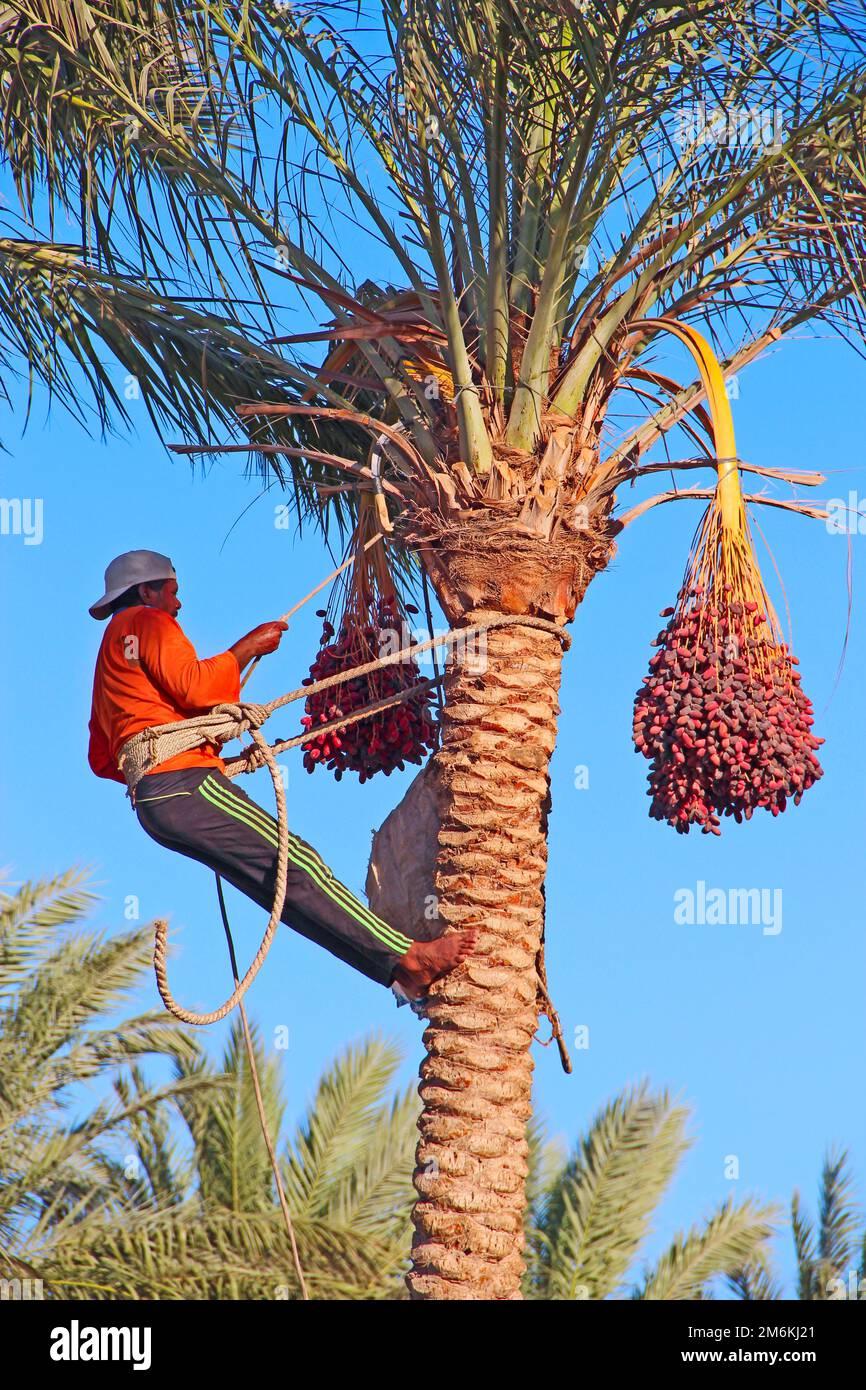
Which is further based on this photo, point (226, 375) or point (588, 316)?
point (226, 375)

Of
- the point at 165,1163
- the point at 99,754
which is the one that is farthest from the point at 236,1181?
the point at 99,754

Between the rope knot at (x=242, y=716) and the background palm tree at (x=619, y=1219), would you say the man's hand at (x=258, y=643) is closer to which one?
the rope knot at (x=242, y=716)

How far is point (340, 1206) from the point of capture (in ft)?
36.4

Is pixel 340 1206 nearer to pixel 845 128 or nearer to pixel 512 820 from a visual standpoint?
pixel 512 820

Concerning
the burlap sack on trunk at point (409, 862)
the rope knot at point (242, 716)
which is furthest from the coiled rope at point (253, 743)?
the burlap sack on trunk at point (409, 862)

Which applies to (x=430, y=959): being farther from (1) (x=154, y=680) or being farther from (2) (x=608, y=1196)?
(2) (x=608, y=1196)

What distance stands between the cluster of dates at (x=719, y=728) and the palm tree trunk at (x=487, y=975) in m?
0.39

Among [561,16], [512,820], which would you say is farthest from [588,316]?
[512,820]

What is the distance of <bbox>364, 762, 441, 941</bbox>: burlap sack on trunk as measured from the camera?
5426 mm

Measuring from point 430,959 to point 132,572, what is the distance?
69.9 inches
